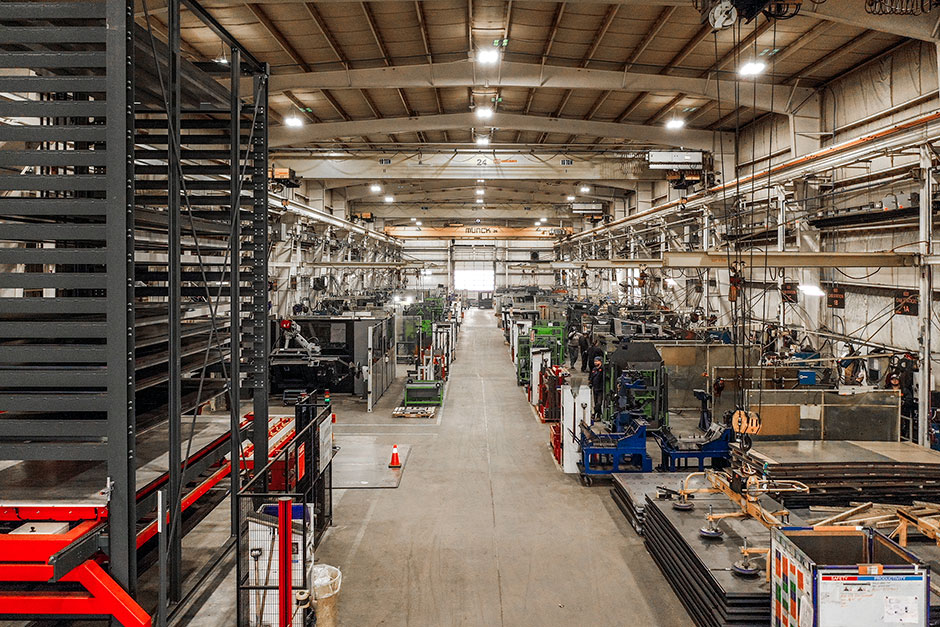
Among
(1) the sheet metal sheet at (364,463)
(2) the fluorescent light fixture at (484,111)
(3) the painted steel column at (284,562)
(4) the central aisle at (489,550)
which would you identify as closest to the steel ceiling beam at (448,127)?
(2) the fluorescent light fixture at (484,111)

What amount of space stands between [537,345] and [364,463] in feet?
28.5

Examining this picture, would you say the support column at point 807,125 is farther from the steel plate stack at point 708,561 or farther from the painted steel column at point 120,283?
the painted steel column at point 120,283

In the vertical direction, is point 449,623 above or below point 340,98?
below

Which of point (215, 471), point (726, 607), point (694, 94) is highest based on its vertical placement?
point (694, 94)

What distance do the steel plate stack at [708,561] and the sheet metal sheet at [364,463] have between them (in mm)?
4078

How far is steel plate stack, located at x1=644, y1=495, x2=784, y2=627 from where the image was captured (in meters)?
4.82

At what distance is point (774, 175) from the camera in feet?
41.1

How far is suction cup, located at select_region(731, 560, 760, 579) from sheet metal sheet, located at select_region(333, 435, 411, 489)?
5046 mm

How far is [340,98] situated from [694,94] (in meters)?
8.49

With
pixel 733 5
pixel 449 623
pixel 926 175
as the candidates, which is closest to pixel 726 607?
pixel 449 623

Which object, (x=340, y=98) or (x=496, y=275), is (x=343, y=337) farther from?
(x=496, y=275)

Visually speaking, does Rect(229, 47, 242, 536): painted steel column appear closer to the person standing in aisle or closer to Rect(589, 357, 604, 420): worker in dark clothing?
Rect(589, 357, 604, 420): worker in dark clothing

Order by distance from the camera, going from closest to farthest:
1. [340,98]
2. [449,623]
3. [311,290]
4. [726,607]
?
[726,607]
[449,623]
[340,98]
[311,290]

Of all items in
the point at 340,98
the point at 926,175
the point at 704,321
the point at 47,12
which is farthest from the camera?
the point at 704,321
